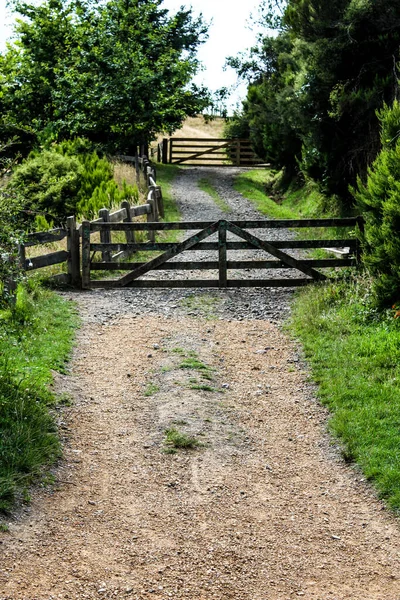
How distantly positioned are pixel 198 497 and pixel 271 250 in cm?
811

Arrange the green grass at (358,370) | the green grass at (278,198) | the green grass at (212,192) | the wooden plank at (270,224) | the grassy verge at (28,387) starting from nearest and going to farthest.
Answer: the grassy verge at (28,387), the green grass at (358,370), the wooden plank at (270,224), the green grass at (278,198), the green grass at (212,192)

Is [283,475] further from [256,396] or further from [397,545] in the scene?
[256,396]

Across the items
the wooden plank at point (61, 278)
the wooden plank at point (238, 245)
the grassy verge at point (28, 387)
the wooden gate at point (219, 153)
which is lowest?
the grassy verge at point (28, 387)

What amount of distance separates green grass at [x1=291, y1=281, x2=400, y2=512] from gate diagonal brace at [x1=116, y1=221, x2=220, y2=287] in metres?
2.10

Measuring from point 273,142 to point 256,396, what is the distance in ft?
85.2

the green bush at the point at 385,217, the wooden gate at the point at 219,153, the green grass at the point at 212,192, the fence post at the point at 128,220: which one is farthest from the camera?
the wooden gate at the point at 219,153

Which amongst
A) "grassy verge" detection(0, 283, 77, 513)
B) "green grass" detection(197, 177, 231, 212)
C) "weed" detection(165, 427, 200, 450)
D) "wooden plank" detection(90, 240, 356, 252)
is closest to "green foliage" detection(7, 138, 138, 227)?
"wooden plank" detection(90, 240, 356, 252)

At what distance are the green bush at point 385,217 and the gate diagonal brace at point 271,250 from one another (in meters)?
1.61

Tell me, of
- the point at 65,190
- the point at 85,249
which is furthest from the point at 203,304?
the point at 65,190

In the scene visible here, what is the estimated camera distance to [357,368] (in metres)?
9.88

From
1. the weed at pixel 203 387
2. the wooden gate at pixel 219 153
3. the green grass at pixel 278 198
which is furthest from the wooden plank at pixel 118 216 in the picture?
the wooden gate at pixel 219 153

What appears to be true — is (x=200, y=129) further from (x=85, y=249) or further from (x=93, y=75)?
(x=85, y=249)

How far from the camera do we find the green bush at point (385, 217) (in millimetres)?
11594

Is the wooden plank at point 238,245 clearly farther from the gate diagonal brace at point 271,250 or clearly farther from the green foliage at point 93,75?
the green foliage at point 93,75
